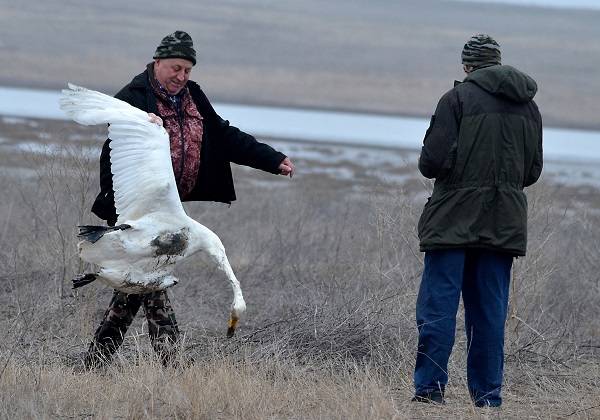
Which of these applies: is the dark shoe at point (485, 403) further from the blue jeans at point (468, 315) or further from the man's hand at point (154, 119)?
the man's hand at point (154, 119)

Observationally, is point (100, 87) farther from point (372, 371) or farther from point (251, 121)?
point (372, 371)

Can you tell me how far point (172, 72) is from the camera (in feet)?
22.0

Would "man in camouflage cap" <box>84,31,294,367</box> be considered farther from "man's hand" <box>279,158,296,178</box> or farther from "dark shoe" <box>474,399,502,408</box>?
"dark shoe" <box>474,399,502,408</box>

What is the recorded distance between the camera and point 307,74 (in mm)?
37781

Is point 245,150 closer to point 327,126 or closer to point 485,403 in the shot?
point 485,403

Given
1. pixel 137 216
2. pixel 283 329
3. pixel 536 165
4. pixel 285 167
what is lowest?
pixel 283 329

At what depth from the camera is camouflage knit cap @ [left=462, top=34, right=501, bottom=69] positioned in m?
6.64

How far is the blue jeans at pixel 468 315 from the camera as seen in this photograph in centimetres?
653

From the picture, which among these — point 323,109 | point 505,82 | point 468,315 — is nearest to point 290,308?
point 468,315

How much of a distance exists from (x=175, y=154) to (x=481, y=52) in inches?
63.5

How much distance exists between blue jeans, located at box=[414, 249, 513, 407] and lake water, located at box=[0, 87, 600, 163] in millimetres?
18706

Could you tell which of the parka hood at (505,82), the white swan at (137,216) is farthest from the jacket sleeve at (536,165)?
the white swan at (137,216)

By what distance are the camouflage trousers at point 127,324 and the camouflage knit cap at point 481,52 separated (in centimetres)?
Answer: 193

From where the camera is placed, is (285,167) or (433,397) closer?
(433,397)
